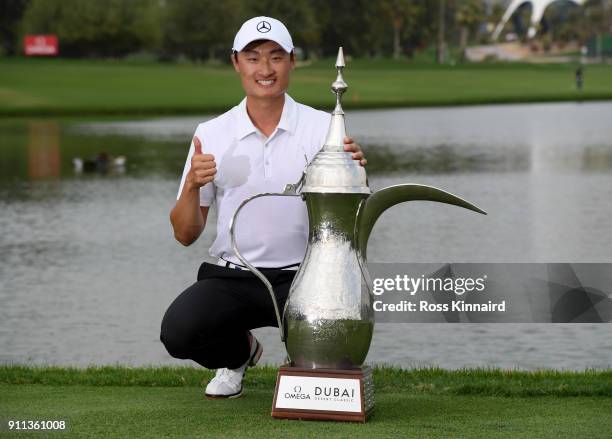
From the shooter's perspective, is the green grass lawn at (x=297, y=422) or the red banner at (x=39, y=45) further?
the red banner at (x=39, y=45)

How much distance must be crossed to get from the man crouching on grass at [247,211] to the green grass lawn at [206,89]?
5414cm

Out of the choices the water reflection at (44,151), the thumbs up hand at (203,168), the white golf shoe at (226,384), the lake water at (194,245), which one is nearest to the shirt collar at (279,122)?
the thumbs up hand at (203,168)

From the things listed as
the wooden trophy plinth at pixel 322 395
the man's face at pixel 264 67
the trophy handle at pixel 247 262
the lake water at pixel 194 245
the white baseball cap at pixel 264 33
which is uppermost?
the white baseball cap at pixel 264 33

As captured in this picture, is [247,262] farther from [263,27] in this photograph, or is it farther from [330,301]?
[263,27]

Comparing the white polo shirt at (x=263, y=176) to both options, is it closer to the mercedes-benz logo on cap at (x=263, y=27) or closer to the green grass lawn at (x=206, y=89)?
the mercedes-benz logo on cap at (x=263, y=27)

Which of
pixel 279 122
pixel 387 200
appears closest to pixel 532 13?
pixel 279 122

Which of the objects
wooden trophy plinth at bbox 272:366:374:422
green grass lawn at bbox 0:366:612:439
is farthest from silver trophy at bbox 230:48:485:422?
green grass lawn at bbox 0:366:612:439

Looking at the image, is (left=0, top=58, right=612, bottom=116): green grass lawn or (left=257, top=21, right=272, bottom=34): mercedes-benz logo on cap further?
(left=0, top=58, right=612, bottom=116): green grass lawn

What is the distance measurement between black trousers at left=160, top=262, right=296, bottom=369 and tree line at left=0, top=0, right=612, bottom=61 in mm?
125730

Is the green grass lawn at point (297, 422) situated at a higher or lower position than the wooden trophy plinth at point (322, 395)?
lower

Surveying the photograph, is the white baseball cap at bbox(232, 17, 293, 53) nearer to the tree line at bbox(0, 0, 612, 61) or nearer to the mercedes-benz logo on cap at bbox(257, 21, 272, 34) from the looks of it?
the mercedes-benz logo on cap at bbox(257, 21, 272, 34)

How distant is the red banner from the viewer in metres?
125

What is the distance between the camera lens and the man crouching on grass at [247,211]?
20.4 feet

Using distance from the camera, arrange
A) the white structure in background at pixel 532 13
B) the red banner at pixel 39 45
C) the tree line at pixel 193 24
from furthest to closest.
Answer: the white structure in background at pixel 532 13, the tree line at pixel 193 24, the red banner at pixel 39 45
